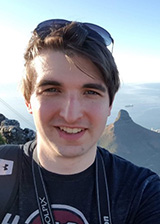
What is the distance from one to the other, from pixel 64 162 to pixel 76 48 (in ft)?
4.37

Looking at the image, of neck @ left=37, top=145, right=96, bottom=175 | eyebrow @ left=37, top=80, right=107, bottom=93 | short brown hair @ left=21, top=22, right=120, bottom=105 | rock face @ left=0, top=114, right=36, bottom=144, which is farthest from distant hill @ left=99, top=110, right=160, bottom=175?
eyebrow @ left=37, top=80, right=107, bottom=93

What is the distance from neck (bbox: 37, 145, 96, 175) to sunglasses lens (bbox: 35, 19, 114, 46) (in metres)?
1.47

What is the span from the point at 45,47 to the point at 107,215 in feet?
6.56

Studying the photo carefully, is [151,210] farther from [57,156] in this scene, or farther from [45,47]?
[45,47]

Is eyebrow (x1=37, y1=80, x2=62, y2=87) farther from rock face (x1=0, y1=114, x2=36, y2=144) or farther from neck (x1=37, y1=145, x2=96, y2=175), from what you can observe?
rock face (x1=0, y1=114, x2=36, y2=144)

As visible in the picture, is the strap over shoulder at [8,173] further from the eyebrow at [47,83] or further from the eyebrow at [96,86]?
the eyebrow at [96,86]

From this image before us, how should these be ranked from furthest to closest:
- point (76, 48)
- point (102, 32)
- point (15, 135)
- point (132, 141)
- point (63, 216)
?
1. point (132, 141)
2. point (15, 135)
3. point (102, 32)
4. point (76, 48)
5. point (63, 216)

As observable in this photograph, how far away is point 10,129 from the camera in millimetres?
8430

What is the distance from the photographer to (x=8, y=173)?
8.25 feet

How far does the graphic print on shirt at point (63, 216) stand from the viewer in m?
2.23

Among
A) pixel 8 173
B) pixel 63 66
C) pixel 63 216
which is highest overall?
pixel 63 66

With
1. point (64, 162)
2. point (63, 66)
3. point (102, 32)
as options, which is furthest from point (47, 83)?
point (102, 32)

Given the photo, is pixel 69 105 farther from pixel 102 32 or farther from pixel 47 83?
pixel 102 32

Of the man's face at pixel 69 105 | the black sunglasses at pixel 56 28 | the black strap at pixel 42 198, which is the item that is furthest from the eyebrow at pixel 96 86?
the black strap at pixel 42 198
